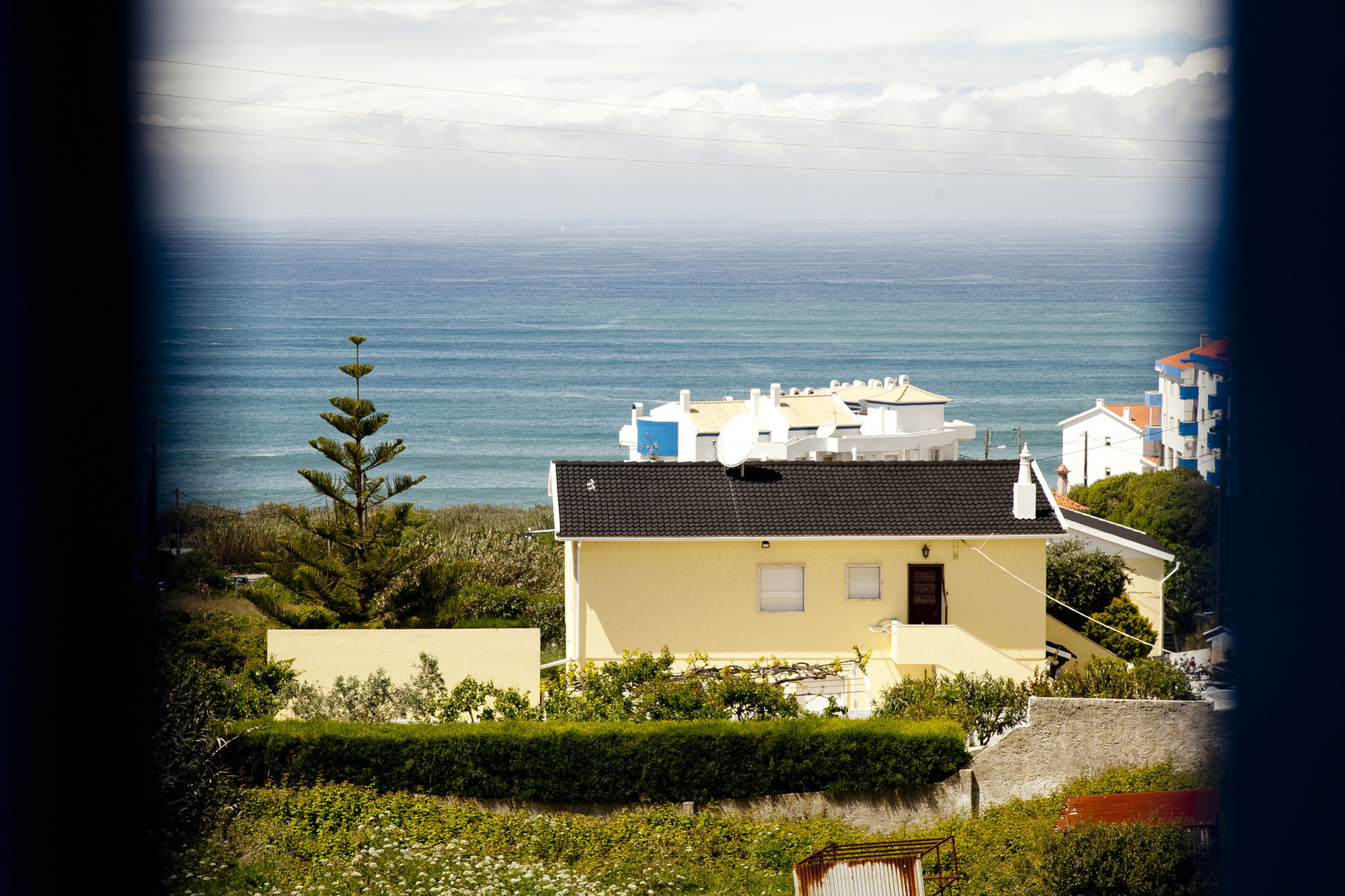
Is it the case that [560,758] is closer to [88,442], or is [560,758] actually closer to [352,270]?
[88,442]

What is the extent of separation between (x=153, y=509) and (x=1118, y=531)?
463 inches

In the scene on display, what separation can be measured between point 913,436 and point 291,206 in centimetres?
6965

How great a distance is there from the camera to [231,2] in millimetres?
1509

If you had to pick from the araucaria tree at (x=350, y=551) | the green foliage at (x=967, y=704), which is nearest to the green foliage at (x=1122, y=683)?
the green foliage at (x=967, y=704)

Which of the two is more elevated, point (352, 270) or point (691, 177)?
point (691, 177)

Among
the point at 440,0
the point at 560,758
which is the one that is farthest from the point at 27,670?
the point at 440,0

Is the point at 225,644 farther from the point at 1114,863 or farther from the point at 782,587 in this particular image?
the point at 1114,863

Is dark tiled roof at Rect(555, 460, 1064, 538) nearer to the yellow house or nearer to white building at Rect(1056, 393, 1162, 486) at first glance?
the yellow house

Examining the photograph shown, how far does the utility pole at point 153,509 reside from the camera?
4.58 ft

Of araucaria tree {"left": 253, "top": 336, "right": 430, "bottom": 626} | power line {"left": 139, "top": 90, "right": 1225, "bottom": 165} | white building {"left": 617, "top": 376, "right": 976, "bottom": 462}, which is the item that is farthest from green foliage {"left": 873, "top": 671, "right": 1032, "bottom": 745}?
power line {"left": 139, "top": 90, "right": 1225, "bottom": 165}

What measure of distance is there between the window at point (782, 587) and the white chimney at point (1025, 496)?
184 cm

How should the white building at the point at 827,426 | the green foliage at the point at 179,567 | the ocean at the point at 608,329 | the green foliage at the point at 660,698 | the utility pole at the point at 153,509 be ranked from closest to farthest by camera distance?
1. the utility pole at the point at 153,509
2. the green foliage at the point at 179,567
3. the green foliage at the point at 660,698
4. the white building at the point at 827,426
5. the ocean at the point at 608,329

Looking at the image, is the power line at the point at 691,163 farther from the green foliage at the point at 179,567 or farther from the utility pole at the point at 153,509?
the utility pole at the point at 153,509

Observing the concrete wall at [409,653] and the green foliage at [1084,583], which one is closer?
the concrete wall at [409,653]
